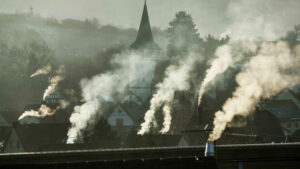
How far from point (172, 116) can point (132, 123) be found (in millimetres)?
9909

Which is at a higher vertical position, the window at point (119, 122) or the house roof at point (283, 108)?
the house roof at point (283, 108)

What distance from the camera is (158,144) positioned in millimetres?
38438

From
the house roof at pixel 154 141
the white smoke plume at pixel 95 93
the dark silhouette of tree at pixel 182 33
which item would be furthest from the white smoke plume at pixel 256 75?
the dark silhouette of tree at pixel 182 33

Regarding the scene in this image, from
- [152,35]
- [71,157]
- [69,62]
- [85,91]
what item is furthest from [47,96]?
[71,157]

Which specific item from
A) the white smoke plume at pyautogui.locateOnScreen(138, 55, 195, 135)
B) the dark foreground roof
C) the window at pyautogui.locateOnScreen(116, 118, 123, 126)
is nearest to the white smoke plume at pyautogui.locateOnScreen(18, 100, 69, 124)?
the window at pyautogui.locateOnScreen(116, 118, 123, 126)

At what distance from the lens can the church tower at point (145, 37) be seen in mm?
93188

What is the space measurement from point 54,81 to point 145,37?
22279 millimetres

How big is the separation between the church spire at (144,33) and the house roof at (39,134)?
4158cm

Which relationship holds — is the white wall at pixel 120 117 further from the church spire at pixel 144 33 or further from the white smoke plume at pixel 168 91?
the church spire at pixel 144 33

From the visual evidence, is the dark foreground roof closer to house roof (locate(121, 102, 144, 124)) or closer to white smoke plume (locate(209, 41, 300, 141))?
white smoke plume (locate(209, 41, 300, 141))

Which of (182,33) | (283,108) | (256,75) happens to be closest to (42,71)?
(182,33)

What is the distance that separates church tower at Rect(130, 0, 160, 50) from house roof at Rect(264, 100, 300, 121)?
3509cm

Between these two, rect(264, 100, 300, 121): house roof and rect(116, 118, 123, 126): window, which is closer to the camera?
rect(116, 118, 123, 126): window

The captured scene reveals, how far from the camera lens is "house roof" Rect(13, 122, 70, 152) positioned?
5006 cm
